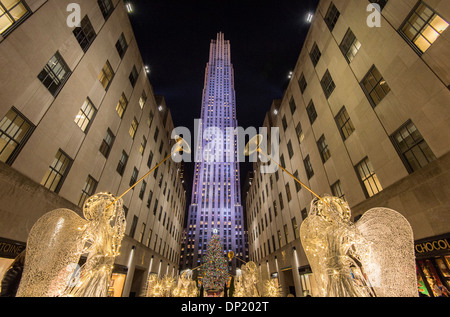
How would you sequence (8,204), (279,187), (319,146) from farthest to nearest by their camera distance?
(279,187) → (319,146) → (8,204)

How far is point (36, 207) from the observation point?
1019cm

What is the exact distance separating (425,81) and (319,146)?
9.58m

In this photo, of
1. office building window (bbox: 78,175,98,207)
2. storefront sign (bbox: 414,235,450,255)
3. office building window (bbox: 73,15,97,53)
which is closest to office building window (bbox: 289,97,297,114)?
storefront sign (bbox: 414,235,450,255)

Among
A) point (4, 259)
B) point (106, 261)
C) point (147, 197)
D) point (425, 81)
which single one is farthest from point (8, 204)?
point (425, 81)

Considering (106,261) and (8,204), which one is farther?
(8,204)

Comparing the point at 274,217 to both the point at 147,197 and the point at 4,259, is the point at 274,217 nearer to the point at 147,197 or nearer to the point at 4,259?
the point at 147,197

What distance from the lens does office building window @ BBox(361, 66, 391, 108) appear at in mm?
11891

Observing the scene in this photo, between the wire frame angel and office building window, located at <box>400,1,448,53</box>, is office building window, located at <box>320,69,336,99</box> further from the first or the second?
the wire frame angel

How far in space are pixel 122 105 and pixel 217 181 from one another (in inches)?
3895

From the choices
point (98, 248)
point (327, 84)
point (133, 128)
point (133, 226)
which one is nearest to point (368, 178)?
point (327, 84)

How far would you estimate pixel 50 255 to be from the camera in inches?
244

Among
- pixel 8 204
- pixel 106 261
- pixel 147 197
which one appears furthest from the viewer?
pixel 147 197

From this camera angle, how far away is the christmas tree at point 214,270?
129ft

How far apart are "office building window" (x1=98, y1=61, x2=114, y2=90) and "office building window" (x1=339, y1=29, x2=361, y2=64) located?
1954cm
